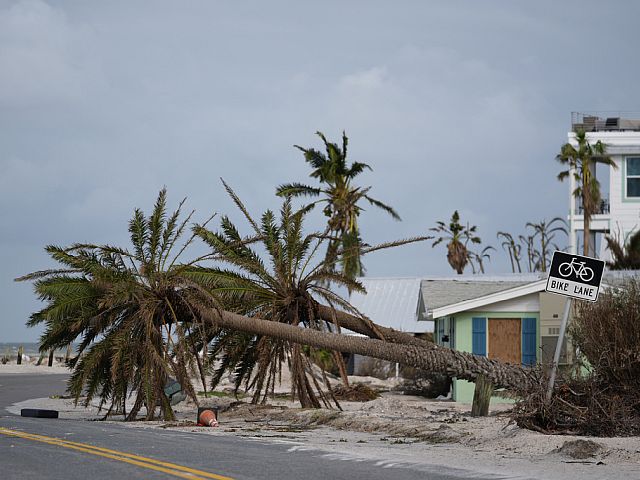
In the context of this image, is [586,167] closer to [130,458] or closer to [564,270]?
[564,270]

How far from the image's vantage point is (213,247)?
21.6 metres

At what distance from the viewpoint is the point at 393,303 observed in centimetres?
4831

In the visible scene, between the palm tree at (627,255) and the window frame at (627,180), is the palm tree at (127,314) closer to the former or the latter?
the palm tree at (627,255)

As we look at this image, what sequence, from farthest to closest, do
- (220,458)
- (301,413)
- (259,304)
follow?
(259,304) → (301,413) → (220,458)

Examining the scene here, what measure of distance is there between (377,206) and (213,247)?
23.7 m

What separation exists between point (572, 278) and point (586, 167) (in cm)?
3388

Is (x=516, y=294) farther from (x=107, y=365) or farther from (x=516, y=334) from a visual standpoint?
(x=107, y=365)

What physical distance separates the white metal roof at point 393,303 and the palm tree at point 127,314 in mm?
25400

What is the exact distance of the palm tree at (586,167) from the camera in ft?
153

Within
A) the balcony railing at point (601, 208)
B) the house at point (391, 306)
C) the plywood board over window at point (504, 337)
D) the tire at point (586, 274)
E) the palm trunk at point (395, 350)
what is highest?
the balcony railing at point (601, 208)

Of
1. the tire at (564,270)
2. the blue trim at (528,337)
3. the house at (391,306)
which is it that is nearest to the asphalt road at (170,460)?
the tire at (564,270)

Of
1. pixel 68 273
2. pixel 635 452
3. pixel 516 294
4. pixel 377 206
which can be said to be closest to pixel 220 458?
pixel 635 452

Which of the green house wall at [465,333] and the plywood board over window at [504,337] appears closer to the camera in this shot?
the plywood board over window at [504,337]

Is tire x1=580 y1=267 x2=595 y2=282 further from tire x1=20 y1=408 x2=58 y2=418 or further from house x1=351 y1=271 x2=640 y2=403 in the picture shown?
tire x1=20 y1=408 x2=58 y2=418
